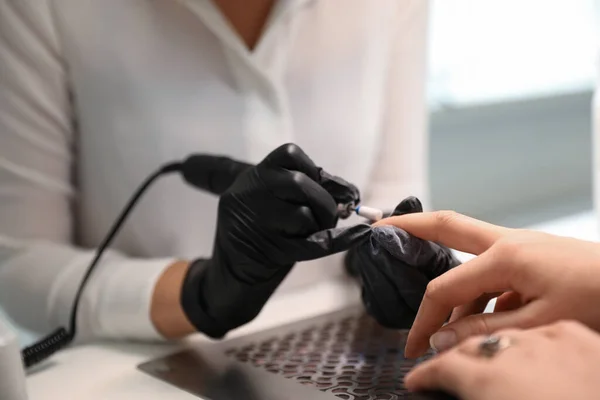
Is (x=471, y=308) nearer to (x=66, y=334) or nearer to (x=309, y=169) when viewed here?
(x=309, y=169)

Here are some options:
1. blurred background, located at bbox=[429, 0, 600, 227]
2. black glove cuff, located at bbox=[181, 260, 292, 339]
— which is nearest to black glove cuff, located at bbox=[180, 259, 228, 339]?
black glove cuff, located at bbox=[181, 260, 292, 339]

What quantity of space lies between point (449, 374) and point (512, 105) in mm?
1273

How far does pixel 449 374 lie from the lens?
332 millimetres

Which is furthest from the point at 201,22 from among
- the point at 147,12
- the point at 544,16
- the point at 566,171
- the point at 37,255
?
the point at 566,171

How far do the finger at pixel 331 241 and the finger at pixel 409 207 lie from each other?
0.03m

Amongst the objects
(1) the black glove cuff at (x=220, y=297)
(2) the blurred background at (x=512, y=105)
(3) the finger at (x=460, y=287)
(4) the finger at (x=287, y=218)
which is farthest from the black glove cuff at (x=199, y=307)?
(2) the blurred background at (x=512, y=105)

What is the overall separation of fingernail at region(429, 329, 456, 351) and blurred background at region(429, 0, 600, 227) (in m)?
0.88

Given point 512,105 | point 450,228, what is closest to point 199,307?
point 450,228

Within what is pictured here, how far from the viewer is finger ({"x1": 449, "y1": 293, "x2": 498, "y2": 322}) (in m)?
0.41

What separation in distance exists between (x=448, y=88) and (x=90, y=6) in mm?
854

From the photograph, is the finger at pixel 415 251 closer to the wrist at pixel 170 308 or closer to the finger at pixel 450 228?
the finger at pixel 450 228

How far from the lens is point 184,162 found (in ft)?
2.06

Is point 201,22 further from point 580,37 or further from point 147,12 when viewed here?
point 580,37

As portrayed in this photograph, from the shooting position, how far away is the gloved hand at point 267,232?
18.2 inches
